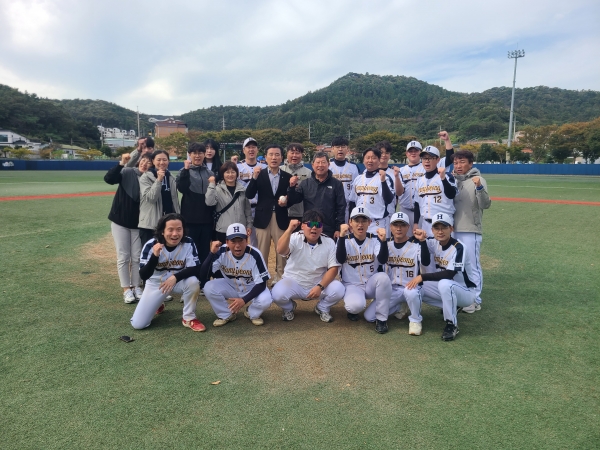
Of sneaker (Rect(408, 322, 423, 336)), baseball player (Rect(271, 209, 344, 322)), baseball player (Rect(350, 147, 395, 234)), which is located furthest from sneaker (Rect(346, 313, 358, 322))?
baseball player (Rect(350, 147, 395, 234))

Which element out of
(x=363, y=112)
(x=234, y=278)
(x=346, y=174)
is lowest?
(x=234, y=278)

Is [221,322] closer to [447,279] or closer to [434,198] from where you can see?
[447,279]

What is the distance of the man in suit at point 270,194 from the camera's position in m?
5.52

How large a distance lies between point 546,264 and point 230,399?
6680 millimetres

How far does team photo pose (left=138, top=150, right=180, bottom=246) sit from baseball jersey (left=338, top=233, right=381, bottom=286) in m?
2.44

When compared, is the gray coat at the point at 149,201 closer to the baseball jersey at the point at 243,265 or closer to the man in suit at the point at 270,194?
the baseball jersey at the point at 243,265

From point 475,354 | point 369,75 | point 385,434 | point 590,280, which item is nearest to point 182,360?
point 385,434

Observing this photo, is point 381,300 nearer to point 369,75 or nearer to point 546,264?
point 546,264

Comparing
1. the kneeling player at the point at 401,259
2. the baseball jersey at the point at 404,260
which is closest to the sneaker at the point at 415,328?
the kneeling player at the point at 401,259

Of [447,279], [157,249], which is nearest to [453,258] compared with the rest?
[447,279]

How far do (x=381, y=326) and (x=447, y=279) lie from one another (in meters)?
0.92

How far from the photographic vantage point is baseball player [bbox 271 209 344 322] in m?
4.73

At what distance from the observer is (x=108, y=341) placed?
4.05 metres

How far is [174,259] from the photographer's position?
462cm
